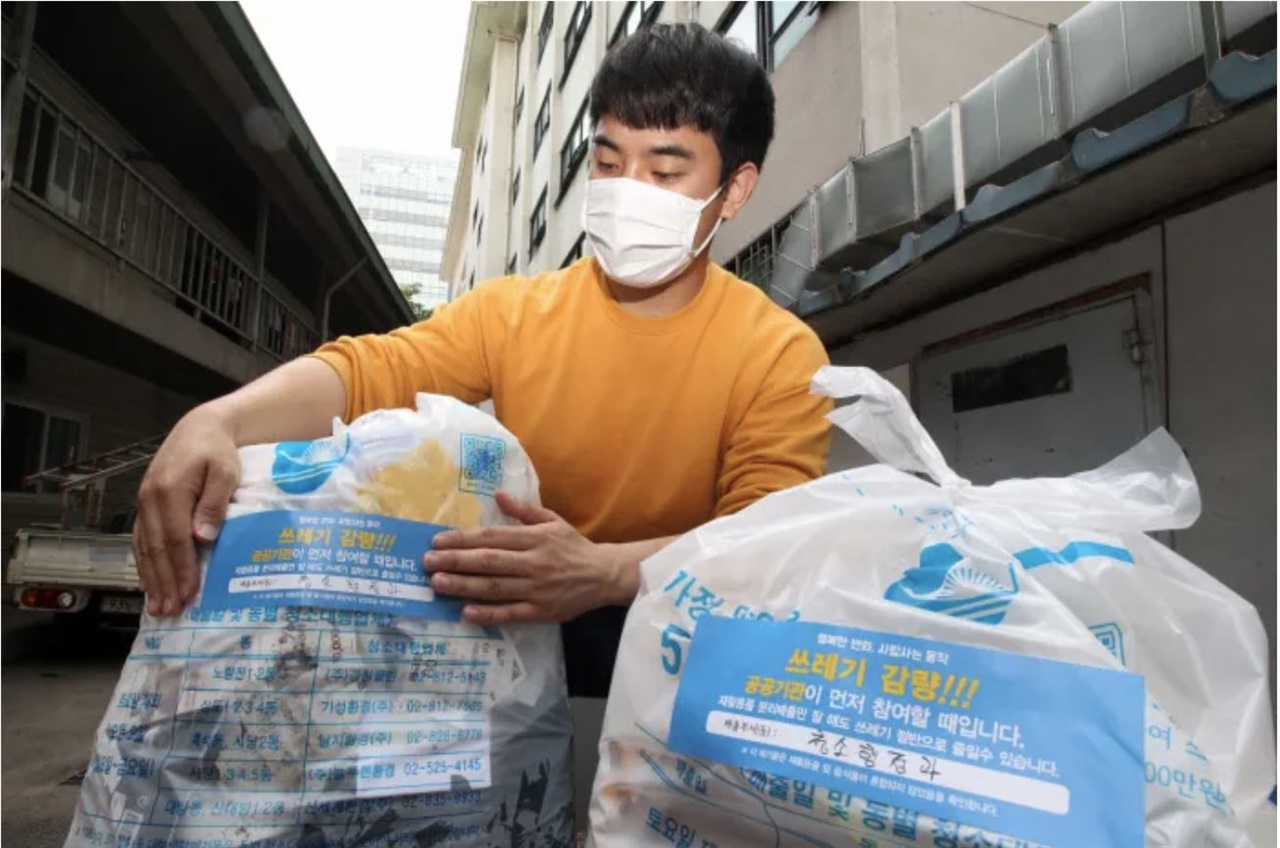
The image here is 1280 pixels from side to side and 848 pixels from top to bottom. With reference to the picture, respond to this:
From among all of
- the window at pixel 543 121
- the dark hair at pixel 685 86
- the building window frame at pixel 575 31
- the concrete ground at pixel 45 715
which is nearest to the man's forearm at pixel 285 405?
the dark hair at pixel 685 86

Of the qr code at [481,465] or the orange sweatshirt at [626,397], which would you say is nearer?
the qr code at [481,465]

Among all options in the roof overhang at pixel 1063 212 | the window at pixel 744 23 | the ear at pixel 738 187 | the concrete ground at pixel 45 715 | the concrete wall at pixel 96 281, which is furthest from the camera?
the window at pixel 744 23

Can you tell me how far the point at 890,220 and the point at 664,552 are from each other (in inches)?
123

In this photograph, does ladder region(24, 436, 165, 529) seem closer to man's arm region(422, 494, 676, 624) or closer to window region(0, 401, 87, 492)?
window region(0, 401, 87, 492)

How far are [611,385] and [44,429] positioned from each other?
8.26m

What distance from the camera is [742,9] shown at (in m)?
7.36

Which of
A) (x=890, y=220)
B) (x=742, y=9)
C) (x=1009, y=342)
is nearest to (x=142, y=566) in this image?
(x=890, y=220)

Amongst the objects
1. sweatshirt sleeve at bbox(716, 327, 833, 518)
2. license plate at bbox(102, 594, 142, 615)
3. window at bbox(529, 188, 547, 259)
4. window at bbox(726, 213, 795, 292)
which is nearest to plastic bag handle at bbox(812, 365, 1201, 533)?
sweatshirt sleeve at bbox(716, 327, 833, 518)

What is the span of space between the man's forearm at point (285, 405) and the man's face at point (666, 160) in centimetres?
63

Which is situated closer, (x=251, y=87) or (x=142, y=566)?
(x=142, y=566)

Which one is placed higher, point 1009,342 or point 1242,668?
point 1009,342

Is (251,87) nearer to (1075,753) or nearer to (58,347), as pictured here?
(58,347)

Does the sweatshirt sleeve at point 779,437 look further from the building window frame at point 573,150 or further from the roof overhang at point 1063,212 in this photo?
the building window frame at point 573,150

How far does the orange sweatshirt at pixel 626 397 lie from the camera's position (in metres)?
1.15
